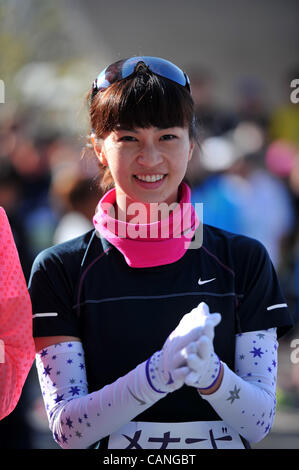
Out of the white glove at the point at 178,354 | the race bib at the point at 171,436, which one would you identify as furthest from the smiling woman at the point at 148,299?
the white glove at the point at 178,354

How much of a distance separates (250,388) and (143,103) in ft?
2.72

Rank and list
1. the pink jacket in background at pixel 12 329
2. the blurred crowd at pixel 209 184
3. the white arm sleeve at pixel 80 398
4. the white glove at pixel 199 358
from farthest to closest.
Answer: the blurred crowd at pixel 209 184, the pink jacket in background at pixel 12 329, the white arm sleeve at pixel 80 398, the white glove at pixel 199 358

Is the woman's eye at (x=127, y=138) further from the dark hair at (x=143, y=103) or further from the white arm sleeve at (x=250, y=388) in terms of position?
the white arm sleeve at (x=250, y=388)

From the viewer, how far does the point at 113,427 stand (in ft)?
6.68

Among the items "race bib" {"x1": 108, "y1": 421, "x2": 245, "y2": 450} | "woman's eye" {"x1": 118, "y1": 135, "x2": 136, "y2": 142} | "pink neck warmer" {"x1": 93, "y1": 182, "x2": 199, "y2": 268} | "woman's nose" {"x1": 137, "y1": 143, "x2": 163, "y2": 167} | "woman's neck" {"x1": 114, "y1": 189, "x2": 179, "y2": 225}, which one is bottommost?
"race bib" {"x1": 108, "y1": 421, "x2": 245, "y2": 450}

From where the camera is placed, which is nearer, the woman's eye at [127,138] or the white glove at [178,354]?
the white glove at [178,354]

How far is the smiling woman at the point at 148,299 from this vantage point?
2082mm

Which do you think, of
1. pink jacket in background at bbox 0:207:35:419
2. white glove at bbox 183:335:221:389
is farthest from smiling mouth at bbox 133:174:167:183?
white glove at bbox 183:335:221:389

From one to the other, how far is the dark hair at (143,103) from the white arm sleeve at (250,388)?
0.65 m

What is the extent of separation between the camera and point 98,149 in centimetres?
232

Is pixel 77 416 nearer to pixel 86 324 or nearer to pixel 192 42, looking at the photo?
pixel 86 324

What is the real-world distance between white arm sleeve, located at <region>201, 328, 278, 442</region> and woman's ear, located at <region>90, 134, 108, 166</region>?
66 centimetres

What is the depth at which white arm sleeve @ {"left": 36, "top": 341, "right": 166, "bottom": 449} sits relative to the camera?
198cm

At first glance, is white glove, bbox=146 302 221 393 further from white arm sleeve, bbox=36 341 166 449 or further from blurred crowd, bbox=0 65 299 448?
blurred crowd, bbox=0 65 299 448
